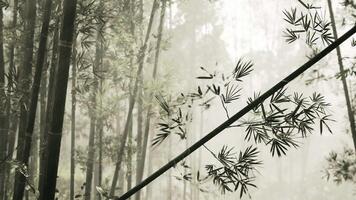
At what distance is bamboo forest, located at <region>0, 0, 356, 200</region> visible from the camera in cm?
210

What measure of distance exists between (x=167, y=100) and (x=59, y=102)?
8.70 ft

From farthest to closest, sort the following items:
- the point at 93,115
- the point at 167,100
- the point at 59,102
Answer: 1. the point at 93,115
2. the point at 167,100
3. the point at 59,102

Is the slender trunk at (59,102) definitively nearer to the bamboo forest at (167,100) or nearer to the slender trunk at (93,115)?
the bamboo forest at (167,100)

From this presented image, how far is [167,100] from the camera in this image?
15.4 feet

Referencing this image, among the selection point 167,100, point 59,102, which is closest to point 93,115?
point 167,100

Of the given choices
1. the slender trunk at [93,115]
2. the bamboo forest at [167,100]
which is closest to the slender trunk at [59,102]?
the bamboo forest at [167,100]

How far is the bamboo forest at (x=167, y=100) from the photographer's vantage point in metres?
2.10

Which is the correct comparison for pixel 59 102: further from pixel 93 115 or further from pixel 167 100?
pixel 93 115

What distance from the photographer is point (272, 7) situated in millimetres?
20797

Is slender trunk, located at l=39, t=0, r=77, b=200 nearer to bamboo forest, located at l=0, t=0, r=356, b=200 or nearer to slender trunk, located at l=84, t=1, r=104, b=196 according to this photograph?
bamboo forest, located at l=0, t=0, r=356, b=200

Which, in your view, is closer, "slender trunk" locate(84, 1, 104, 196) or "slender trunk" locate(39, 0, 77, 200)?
"slender trunk" locate(39, 0, 77, 200)

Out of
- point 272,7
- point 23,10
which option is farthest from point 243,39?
point 23,10

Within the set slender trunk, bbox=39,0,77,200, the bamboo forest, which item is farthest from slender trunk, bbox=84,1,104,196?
slender trunk, bbox=39,0,77,200

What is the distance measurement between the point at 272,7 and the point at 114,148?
1701cm
